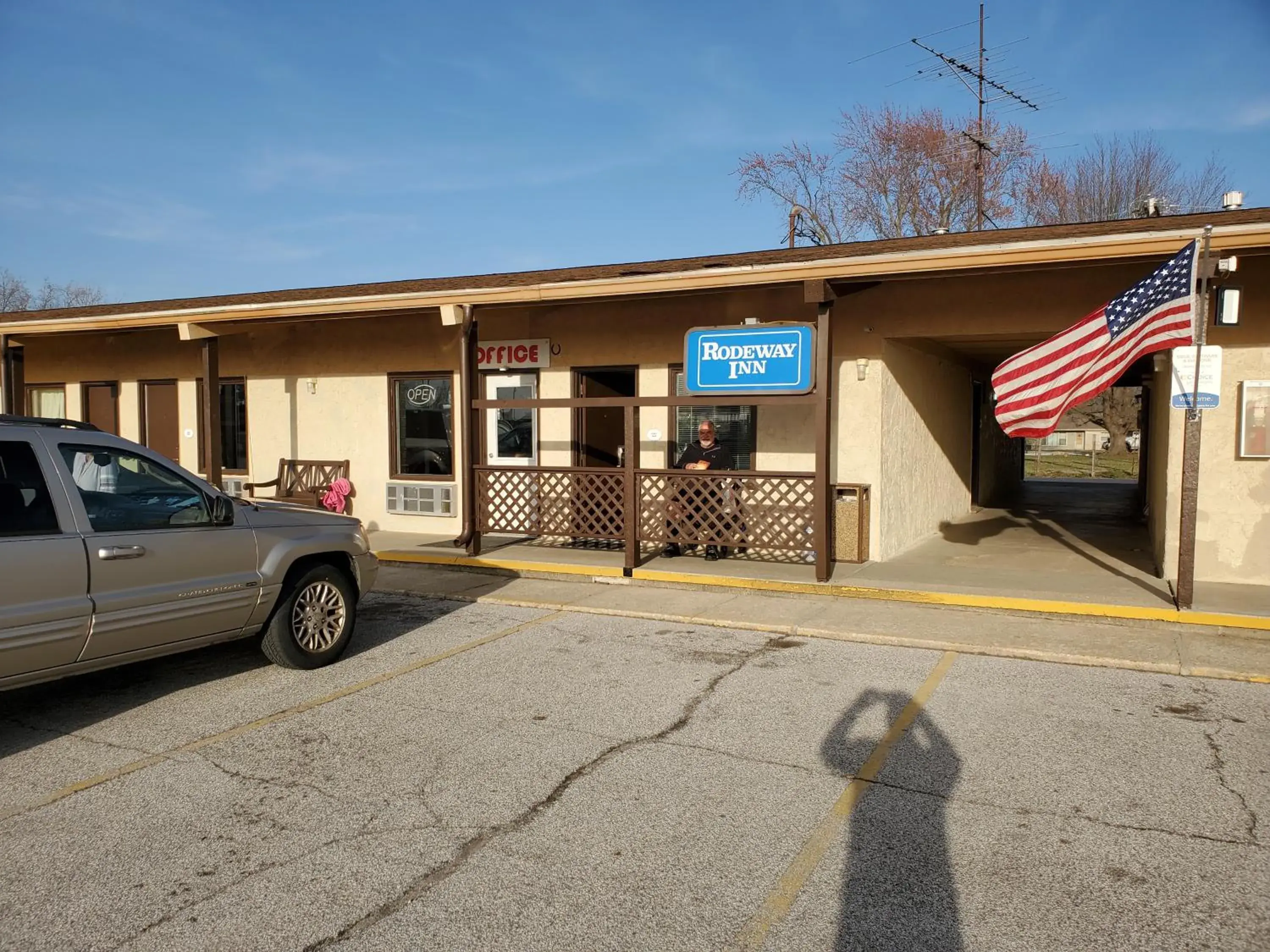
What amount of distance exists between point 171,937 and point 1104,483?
26747 millimetres

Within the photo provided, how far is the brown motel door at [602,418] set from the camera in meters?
12.4

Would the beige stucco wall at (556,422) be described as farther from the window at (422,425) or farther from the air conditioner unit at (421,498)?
the air conditioner unit at (421,498)

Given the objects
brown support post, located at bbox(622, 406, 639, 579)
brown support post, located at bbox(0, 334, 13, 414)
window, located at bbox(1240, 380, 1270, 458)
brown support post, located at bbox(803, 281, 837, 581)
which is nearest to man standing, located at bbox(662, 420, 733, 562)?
brown support post, located at bbox(622, 406, 639, 579)

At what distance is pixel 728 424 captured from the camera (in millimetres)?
11539

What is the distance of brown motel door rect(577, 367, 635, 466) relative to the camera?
12.4 meters

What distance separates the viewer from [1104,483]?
25.8 meters

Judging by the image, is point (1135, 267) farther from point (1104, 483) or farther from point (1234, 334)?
point (1104, 483)

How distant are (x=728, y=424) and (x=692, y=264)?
225cm

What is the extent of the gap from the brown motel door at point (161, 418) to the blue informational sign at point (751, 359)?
946 centimetres

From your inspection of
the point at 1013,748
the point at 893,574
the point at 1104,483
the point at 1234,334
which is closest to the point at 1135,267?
the point at 1234,334

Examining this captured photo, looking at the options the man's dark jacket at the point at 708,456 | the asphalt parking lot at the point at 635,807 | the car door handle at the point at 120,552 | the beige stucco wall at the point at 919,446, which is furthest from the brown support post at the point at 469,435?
the car door handle at the point at 120,552

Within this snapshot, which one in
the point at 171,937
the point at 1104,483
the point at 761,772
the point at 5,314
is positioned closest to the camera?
the point at 171,937

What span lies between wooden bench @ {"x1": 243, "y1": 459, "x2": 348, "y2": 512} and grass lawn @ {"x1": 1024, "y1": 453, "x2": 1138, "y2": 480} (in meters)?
21.7

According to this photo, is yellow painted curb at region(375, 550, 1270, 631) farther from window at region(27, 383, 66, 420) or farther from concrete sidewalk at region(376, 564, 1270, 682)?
window at region(27, 383, 66, 420)
